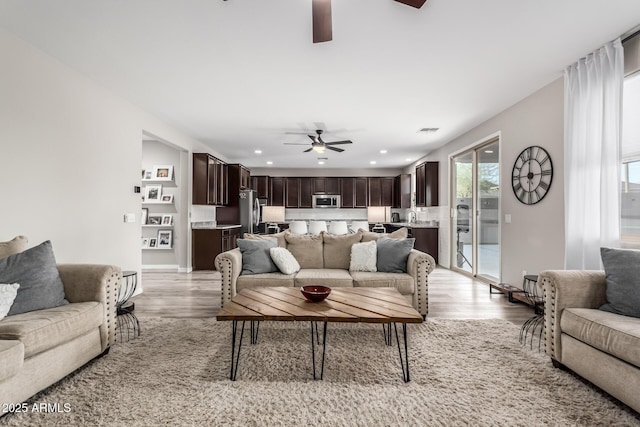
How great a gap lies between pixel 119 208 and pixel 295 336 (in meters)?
2.89

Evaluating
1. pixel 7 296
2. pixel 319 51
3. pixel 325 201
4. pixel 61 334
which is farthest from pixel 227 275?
pixel 325 201

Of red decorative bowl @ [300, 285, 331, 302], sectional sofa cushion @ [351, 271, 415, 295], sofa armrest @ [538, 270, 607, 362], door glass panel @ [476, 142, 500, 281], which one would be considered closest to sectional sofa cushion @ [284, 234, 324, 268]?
sectional sofa cushion @ [351, 271, 415, 295]

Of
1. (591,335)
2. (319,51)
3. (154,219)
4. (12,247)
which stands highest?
(319,51)

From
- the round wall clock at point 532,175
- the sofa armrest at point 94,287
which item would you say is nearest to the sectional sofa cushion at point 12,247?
the sofa armrest at point 94,287

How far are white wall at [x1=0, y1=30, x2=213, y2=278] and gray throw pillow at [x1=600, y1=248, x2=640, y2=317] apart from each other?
4577mm

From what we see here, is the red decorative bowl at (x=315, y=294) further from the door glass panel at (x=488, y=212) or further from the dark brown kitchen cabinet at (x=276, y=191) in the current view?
the dark brown kitchen cabinet at (x=276, y=191)

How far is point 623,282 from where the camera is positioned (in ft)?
6.58

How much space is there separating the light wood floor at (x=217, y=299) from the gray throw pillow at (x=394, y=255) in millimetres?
643

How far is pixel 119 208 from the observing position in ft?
12.9

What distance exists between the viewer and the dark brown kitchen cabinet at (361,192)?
366 inches

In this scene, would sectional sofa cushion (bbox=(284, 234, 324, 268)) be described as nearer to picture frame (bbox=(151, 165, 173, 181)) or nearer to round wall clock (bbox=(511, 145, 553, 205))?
round wall clock (bbox=(511, 145, 553, 205))

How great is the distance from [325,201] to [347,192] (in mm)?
747

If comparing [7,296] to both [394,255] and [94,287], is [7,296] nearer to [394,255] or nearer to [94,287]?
[94,287]

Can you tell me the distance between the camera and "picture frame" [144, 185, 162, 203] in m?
6.16
